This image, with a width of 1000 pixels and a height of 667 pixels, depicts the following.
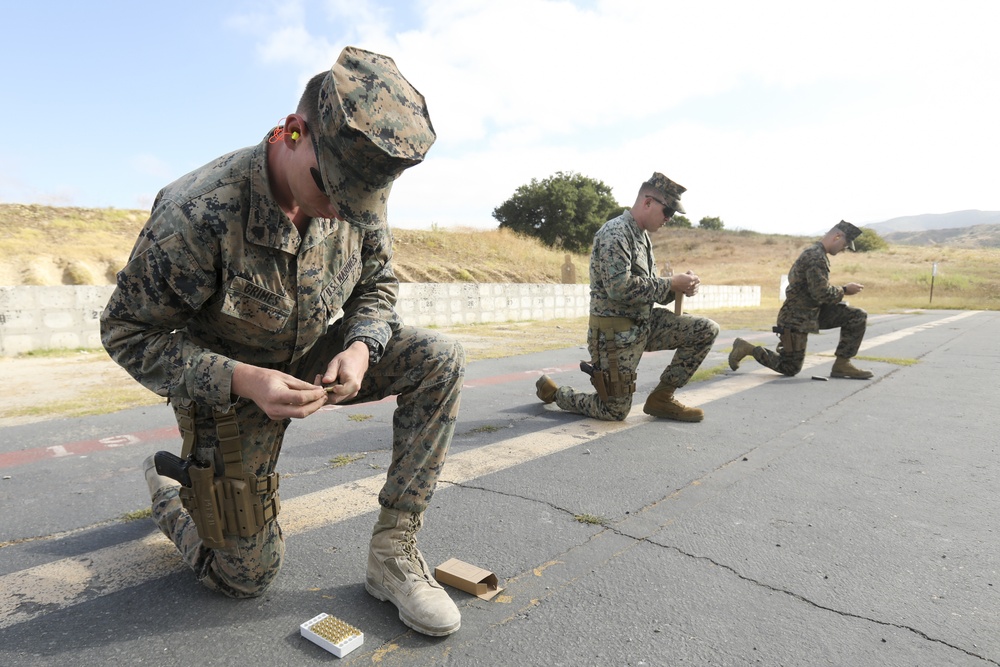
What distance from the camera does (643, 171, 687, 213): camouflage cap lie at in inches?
167

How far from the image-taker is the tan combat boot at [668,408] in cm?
440

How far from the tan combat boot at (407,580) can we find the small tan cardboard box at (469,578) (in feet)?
0.22

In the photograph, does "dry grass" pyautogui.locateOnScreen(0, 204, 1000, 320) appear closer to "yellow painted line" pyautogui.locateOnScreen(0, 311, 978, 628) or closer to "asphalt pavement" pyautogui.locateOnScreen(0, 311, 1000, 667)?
"asphalt pavement" pyautogui.locateOnScreen(0, 311, 1000, 667)

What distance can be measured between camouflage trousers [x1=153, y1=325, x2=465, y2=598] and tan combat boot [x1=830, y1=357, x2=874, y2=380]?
585 centimetres

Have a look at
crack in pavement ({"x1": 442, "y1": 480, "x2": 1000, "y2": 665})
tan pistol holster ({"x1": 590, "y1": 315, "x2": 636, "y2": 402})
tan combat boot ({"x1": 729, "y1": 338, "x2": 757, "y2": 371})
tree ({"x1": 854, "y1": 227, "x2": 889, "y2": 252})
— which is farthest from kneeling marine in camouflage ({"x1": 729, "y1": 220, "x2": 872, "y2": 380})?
tree ({"x1": 854, "y1": 227, "x2": 889, "y2": 252})

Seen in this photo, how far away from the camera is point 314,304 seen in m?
1.93

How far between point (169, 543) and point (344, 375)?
1.20 meters

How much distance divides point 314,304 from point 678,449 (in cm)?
254

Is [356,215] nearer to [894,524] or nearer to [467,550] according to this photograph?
[467,550]

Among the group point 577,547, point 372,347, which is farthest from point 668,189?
point 372,347

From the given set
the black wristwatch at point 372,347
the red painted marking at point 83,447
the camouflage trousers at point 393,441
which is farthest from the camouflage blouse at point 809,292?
the black wristwatch at point 372,347

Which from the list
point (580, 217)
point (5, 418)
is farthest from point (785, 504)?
point (580, 217)

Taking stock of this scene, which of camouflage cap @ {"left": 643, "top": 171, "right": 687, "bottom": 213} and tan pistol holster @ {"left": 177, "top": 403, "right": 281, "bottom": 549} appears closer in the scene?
tan pistol holster @ {"left": 177, "top": 403, "right": 281, "bottom": 549}

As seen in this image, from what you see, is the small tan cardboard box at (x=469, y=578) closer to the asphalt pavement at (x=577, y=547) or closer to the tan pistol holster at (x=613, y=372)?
the asphalt pavement at (x=577, y=547)
